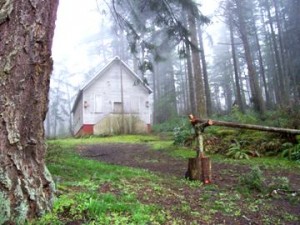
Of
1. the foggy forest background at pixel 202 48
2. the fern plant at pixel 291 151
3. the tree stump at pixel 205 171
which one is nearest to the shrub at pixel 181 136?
the foggy forest background at pixel 202 48

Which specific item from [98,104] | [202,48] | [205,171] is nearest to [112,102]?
[98,104]

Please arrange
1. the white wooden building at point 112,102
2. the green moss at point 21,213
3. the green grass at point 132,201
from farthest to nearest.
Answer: the white wooden building at point 112,102 → the green grass at point 132,201 → the green moss at point 21,213

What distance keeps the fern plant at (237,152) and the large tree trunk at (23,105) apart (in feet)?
24.1

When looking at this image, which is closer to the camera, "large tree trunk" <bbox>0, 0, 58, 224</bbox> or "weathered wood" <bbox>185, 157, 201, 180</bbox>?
"large tree trunk" <bbox>0, 0, 58, 224</bbox>

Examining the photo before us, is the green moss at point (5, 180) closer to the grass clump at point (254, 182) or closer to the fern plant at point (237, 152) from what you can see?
the grass clump at point (254, 182)

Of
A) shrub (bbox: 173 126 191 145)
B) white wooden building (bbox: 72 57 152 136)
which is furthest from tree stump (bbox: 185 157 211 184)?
white wooden building (bbox: 72 57 152 136)

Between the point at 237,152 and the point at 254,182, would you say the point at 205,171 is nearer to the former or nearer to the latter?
the point at 254,182

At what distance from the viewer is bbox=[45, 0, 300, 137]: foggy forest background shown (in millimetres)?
8969

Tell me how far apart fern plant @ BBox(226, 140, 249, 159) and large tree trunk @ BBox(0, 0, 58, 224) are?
24.1 ft

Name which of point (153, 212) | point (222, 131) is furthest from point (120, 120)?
point (153, 212)

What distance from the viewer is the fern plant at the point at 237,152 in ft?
31.7

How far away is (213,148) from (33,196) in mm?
8499

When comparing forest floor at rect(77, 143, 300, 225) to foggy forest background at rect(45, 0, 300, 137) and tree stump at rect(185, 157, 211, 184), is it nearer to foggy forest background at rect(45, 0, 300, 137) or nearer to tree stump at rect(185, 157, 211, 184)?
tree stump at rect(185, 157, 211, 184)

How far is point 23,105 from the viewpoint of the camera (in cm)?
310
